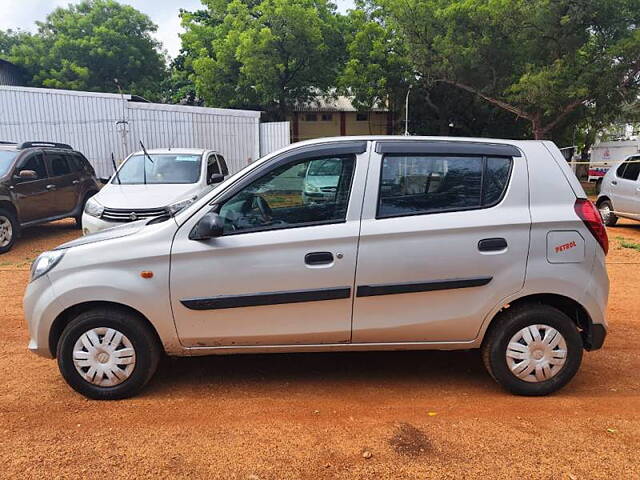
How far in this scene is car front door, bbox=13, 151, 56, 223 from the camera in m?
8.98

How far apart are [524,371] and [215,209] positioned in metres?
2.41

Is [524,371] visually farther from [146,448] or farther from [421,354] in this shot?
[146,448]

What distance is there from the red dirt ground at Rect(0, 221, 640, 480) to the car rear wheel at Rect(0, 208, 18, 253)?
5019mm

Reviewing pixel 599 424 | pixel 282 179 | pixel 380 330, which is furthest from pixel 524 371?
pixel 282 179

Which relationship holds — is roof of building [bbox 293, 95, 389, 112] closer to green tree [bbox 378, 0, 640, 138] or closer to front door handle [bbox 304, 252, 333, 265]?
green tree [bbox 378, 0, 640, 138]

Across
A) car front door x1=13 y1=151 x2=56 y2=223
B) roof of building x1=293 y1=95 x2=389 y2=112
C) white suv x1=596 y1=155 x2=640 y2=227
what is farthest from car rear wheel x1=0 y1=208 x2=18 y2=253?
roof of building x1=293 y1=95 x2=389 y2=112

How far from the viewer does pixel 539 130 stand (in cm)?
2083

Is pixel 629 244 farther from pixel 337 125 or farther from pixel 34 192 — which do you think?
pixel 337 125

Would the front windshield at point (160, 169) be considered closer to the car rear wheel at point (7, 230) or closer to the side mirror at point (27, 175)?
the side mirror at point (27, 175)

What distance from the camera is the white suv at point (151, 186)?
23.7 feet

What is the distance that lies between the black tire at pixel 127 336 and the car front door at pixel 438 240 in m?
1.43

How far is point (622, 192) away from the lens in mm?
11008

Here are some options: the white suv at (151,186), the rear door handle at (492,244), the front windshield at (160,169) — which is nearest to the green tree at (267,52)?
the white suv at (151,186)

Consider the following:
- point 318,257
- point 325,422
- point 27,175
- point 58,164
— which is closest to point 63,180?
point 58,164
